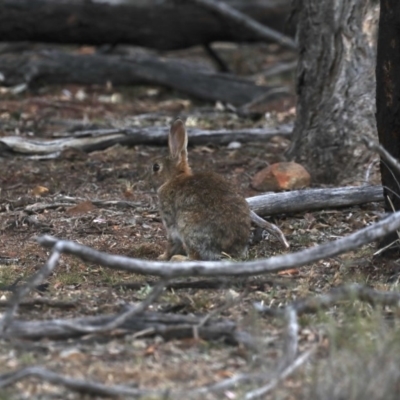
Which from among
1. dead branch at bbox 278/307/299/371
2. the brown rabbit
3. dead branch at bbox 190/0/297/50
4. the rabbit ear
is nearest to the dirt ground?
dead branch at bbox 278/307/299/371

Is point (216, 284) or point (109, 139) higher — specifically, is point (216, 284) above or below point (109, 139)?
above

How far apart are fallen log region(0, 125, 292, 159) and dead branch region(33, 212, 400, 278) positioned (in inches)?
198

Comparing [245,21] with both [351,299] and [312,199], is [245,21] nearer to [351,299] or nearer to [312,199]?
[312,199]

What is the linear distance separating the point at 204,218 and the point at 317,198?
1.38 meters

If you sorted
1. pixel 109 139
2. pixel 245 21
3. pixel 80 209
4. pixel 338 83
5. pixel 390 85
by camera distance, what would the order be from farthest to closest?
pixel 245 21, pixel 109 139, pixel 338 83, pixel 80 209, pixel 390 85

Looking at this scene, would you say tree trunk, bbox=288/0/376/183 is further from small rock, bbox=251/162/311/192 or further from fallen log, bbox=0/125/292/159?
fallen log, bbox=0/125/292/159

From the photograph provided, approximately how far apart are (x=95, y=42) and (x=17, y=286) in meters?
7.48

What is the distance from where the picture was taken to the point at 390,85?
680 centimetres

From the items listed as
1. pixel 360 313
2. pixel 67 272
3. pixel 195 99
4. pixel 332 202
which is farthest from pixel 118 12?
pixel 360 313

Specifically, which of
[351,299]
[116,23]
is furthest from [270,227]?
[116,23]

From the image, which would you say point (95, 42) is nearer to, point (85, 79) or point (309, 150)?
point (85, 79)

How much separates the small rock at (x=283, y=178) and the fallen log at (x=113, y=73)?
13.2 ft

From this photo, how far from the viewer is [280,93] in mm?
13156

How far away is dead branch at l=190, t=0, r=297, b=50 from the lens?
1357 cm
